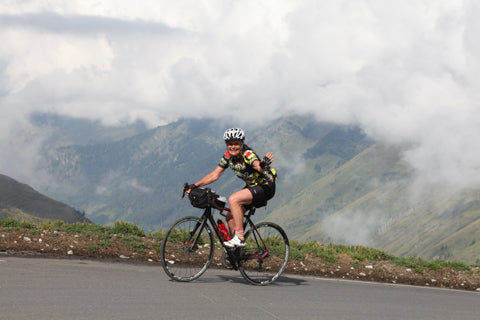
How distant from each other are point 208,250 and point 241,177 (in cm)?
171

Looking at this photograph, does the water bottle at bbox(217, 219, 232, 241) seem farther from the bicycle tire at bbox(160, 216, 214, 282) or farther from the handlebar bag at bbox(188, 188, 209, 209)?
the handlebar bag at bbox(188, 188, 209, 209)

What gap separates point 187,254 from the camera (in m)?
10.1

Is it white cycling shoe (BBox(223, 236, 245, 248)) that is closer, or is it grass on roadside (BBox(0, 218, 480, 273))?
white cycling shoe (BBox(223, 236, 245, 248))

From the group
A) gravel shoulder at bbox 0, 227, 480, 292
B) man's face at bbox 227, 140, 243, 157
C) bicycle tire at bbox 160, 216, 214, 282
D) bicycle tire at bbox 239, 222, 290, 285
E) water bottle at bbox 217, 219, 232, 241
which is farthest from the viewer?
gravel shoulder at bbox 0, 227, 480, 292

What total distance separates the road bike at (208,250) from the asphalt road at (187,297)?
0.30 metres

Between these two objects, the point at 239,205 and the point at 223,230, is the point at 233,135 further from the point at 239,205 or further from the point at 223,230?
the point at 223,230

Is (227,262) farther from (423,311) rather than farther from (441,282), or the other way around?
(441,282)

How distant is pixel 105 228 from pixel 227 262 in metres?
5.54

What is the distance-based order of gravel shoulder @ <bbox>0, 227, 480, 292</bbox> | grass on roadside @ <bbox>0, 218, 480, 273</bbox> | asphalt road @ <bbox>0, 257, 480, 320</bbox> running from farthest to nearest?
grass on roadside @ <bbox>0, 218, 480, 273</bbox>
gravel shoulder @ <bbox>0, 227, 480, 292</bbox>
asphalt road @ <bbox>0, 257, 480, 320</bbox>

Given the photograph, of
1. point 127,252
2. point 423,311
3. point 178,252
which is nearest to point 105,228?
point 127,252

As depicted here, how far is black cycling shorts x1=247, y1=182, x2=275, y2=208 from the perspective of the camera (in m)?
10.0

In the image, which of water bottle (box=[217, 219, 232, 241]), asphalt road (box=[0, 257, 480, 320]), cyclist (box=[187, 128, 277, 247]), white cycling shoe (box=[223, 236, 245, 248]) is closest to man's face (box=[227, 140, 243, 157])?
cyclist (box=[187, 128, 277, 247])

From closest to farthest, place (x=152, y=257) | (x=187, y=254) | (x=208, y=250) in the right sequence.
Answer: (x=187, y=254) → (x=208, y=250) → (x=152, y=257)

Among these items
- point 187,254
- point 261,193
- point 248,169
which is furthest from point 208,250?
point 248,169
